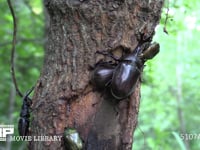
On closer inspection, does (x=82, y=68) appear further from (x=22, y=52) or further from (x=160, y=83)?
(x=160, y=83)

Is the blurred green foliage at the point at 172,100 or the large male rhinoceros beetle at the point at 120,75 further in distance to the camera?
the blurred green foliage at the point at 172,100

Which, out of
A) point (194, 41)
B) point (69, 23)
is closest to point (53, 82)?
point (69, 23)

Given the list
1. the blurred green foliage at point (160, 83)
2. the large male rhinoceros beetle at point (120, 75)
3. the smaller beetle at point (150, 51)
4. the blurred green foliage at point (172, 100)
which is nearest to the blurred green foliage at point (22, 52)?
the blurred green foliage at point (160, 83)

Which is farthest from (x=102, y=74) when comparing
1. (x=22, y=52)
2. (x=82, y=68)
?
(x=22, y=52)

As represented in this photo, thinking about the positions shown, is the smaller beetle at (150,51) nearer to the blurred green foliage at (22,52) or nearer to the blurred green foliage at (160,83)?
the blurred green foliage at (22,52)

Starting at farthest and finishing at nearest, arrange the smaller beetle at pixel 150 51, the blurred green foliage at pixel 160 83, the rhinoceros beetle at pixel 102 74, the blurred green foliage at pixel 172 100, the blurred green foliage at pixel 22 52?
the blurred green foliage at pixel 172 100
the blurred green foliage at pixel 160 83
the blurred green foliage at pixel 22 52
the smaller beetle at pixel 150 51
the rhinoceros beetle at pixel 102 74

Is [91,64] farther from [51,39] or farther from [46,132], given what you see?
[46,132]


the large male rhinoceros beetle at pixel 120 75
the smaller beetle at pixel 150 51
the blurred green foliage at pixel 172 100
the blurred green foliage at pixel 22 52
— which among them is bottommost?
the blurred green foliage at pixel 172 100
